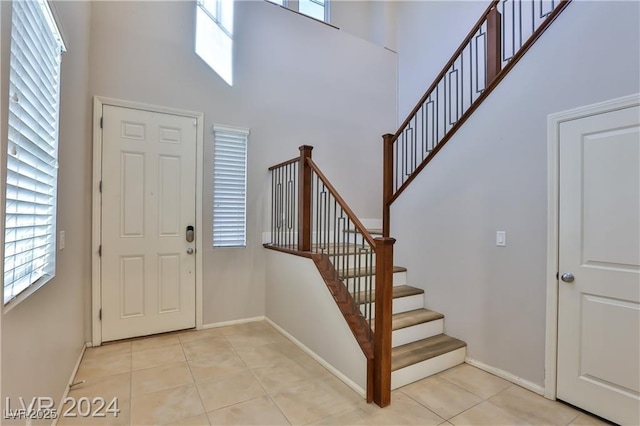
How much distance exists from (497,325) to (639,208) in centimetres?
127

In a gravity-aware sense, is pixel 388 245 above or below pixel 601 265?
above

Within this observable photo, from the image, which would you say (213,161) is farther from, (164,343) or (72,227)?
(164,343)

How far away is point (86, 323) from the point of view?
301 centimetres

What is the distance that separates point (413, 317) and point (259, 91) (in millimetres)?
3055

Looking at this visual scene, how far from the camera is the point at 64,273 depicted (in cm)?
225

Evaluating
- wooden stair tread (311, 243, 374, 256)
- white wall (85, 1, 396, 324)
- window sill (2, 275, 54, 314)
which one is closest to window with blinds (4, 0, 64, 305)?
window sill (2, 275, 54, 314)

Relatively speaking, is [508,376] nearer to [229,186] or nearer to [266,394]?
[266,394]

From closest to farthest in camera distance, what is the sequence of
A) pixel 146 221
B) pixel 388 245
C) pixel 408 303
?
pixel 388 245
pixel 408 303
pixel 146 221

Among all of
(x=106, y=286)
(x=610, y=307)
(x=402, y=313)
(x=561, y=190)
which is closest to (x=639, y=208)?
(x=561, y=190)

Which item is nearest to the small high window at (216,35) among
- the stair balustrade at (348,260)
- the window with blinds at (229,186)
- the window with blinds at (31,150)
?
the window with blinds at (229,186)

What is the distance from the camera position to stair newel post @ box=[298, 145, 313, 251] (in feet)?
10.4

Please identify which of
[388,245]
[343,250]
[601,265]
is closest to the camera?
[601,265]

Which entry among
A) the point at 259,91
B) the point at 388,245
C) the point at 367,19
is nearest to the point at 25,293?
the point at 388,245

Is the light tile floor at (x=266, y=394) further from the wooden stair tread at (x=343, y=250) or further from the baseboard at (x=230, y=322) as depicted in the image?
the wooden stair tread at (x=343, y=250)
